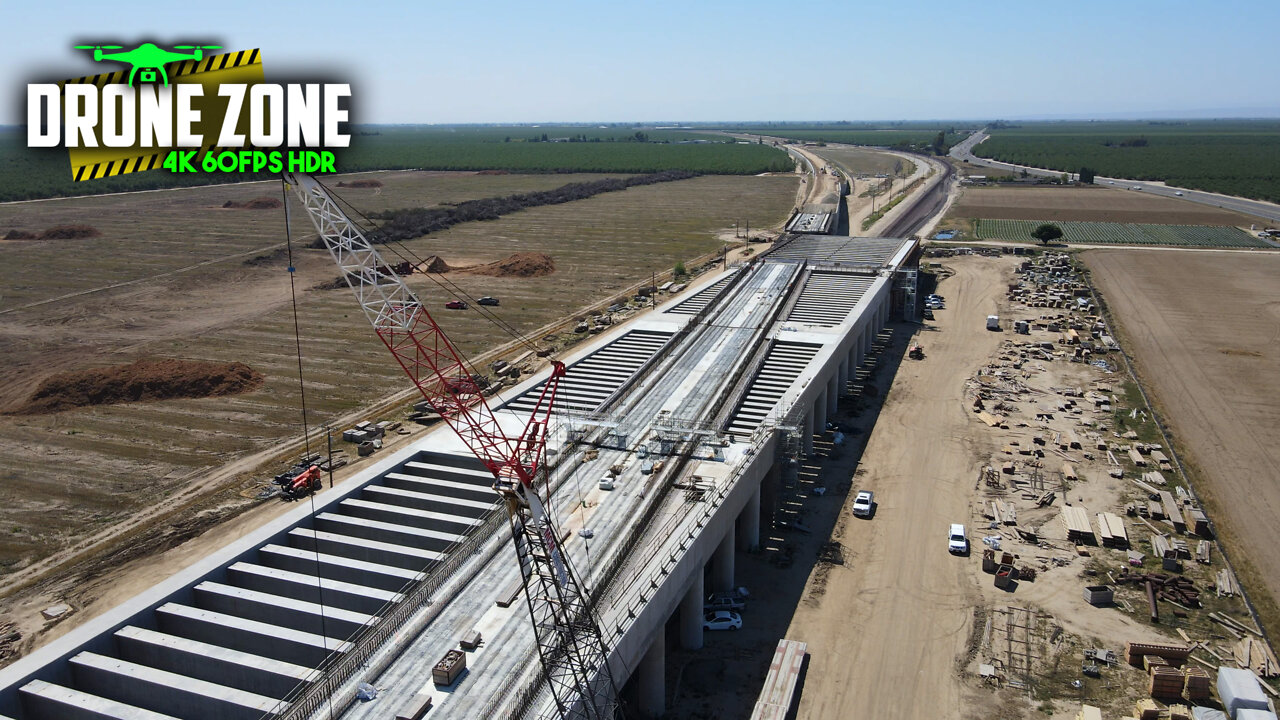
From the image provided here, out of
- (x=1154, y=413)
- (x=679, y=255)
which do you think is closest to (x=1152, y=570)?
(x=1154, y=413)

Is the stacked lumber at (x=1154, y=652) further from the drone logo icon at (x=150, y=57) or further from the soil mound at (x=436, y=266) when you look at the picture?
the soil mound at (x=436, y=266)

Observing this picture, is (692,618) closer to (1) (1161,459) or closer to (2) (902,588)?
(2) (902,588)

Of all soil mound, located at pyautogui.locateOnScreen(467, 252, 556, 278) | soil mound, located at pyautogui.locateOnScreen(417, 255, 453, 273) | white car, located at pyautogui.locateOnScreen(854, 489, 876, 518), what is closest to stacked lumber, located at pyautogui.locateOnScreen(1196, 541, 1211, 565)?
white car, located at pyautogui.locateOnScreen(854, 489, 876, 518)

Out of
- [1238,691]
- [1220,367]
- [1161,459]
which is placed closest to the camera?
[1238,691]

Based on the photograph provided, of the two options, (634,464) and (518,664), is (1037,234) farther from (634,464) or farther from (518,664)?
(518,664)

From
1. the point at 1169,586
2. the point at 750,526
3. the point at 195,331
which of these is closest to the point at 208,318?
the point at 195,331

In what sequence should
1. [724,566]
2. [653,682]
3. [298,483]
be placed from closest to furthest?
[653,682] → [724,566] → [298,483]
